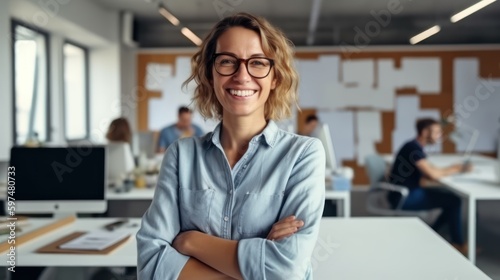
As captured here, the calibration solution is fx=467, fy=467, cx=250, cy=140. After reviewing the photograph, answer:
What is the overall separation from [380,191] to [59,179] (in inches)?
136

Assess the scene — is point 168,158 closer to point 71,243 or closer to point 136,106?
point 71,243

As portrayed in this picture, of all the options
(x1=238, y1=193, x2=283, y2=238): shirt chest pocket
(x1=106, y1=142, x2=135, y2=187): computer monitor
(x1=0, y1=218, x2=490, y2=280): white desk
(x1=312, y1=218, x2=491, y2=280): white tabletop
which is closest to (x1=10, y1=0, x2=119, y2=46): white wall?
(x1=106, y1=142, x2=135, y2=187): computer monitor

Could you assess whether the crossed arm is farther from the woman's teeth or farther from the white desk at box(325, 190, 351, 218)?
the white desk at box(325, 190, 351, 218)

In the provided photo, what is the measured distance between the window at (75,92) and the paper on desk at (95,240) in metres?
5.47

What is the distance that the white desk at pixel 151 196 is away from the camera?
3.83 m

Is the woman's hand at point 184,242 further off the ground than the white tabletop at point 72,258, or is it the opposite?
the woman's hand at point 184,242

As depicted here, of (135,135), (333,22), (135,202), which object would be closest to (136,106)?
(135,135)

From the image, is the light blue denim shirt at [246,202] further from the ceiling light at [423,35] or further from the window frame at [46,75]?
the ceiling light at [423,35]

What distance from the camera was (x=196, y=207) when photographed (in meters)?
1.50

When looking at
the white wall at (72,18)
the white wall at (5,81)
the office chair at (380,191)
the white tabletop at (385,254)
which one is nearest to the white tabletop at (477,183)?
the office chair at (380,191)

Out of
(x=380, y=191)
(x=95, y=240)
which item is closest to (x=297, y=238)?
(x=95, y=240)

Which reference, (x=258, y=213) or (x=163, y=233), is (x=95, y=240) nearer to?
(x=163, y=233)

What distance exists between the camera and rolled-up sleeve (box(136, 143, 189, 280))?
1.47m

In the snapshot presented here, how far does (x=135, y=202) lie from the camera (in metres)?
4.08
